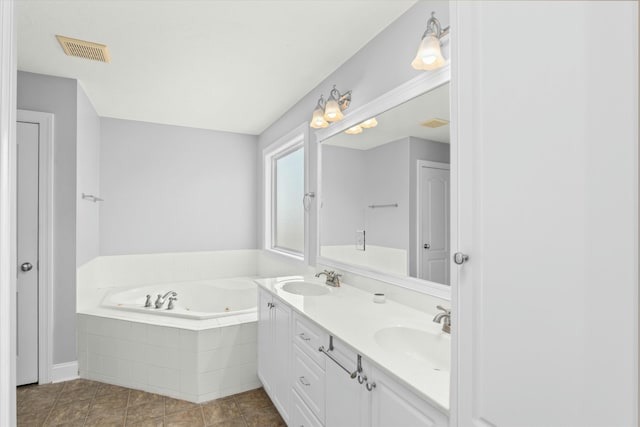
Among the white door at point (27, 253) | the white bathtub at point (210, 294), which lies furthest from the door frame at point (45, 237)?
the white bathtub at point (210, 294)

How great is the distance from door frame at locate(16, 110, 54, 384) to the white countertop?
1.80m

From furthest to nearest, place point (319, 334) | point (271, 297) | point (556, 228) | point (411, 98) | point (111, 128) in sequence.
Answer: point (111, 128)
point (271, 297)
point (411, 98)
point (319, 334)
point (556, 228)

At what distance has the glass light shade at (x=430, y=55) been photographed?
1.43 metres

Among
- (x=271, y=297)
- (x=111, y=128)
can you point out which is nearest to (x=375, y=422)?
(x=271, y=297)

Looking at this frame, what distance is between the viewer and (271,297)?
227 cm

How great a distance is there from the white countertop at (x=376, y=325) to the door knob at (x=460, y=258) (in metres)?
0.39

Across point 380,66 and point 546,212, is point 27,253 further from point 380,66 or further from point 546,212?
point 546,212

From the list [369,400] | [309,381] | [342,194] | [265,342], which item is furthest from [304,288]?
Answer: [369,400]

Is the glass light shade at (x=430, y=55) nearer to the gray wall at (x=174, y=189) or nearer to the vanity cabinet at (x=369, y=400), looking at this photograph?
the vanity cabinet at (x=369, y=400)

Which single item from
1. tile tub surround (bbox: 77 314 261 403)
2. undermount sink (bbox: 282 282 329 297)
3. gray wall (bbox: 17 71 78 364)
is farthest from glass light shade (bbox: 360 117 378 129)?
gray wall (bbox: 17 71 78 364)

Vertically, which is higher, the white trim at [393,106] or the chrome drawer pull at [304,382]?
the white trim at [393,106]

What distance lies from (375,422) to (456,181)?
0.89 meters
